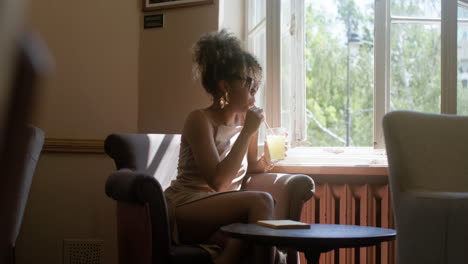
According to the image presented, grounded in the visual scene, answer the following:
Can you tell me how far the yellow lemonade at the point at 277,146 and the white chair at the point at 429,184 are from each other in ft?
1.51

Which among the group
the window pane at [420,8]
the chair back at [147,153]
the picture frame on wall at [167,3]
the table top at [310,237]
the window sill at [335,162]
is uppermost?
the picture frame on wall at [167,3]

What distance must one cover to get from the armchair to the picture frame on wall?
864 mm

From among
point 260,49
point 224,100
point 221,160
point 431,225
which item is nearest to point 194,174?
point 221,160

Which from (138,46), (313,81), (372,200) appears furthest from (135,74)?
(313,81)

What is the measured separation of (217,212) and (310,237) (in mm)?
526

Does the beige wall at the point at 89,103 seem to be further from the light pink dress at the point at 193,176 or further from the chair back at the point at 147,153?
the light pink dress at the point at 193,176

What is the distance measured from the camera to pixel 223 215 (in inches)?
81.3

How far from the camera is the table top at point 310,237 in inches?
63.7

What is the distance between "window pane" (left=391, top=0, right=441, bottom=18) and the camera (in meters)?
3.05

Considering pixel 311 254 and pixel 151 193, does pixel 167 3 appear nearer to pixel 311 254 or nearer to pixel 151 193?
pixel 151 193

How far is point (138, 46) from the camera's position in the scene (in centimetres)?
335

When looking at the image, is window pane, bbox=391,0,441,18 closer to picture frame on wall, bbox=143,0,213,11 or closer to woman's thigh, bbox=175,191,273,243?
picture frame on wall, bbox=143,0,213,11

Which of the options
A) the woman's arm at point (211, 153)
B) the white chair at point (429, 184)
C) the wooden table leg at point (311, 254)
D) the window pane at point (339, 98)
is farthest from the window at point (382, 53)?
the window pane at point (339, 98)

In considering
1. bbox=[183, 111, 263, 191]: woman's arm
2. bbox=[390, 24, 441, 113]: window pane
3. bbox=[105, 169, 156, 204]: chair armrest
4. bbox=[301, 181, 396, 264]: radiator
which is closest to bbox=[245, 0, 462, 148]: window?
bbox=[390, 24, 441, 113]: window pane
